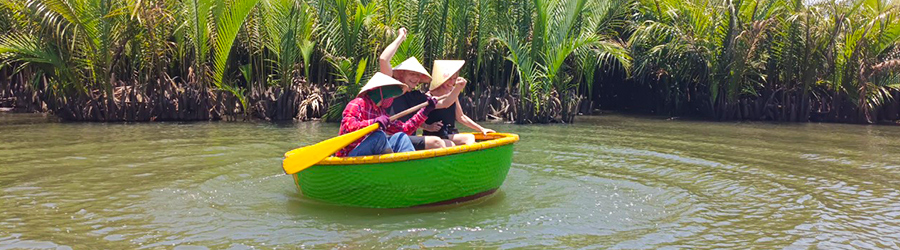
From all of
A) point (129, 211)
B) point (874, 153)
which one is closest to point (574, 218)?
point (129, 211)

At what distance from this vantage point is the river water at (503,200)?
5664mm

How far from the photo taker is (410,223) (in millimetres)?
6125

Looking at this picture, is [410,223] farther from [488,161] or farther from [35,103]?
[35,103]

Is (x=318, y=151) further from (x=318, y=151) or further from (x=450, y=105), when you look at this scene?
(x=450, y=105)

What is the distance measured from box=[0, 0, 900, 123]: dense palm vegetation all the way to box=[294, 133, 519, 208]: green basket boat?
780 centimetres

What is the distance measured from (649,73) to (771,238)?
43.8ft

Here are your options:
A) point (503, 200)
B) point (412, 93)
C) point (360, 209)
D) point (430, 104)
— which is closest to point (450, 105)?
point (412, 93)

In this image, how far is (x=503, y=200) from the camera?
7086 millimetres

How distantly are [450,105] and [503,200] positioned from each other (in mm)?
1035

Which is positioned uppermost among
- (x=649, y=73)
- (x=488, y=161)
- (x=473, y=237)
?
(x=649, y=73)

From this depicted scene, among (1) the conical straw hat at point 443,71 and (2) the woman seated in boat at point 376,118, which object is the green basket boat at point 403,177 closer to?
(2) the woman seated in boat at point 376,118

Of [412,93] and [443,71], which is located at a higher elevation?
[443,71]

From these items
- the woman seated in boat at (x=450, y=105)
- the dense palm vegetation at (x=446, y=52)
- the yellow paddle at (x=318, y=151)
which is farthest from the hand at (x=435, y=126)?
the dense palm vegetation at (x=446, y=52)

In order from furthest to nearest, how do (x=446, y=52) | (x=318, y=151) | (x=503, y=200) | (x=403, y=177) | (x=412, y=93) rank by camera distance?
(x=446, y=52)
(x=412, y=93)
(x=503, y=200)
(x=403, y=177)
(x=318, y=151)
